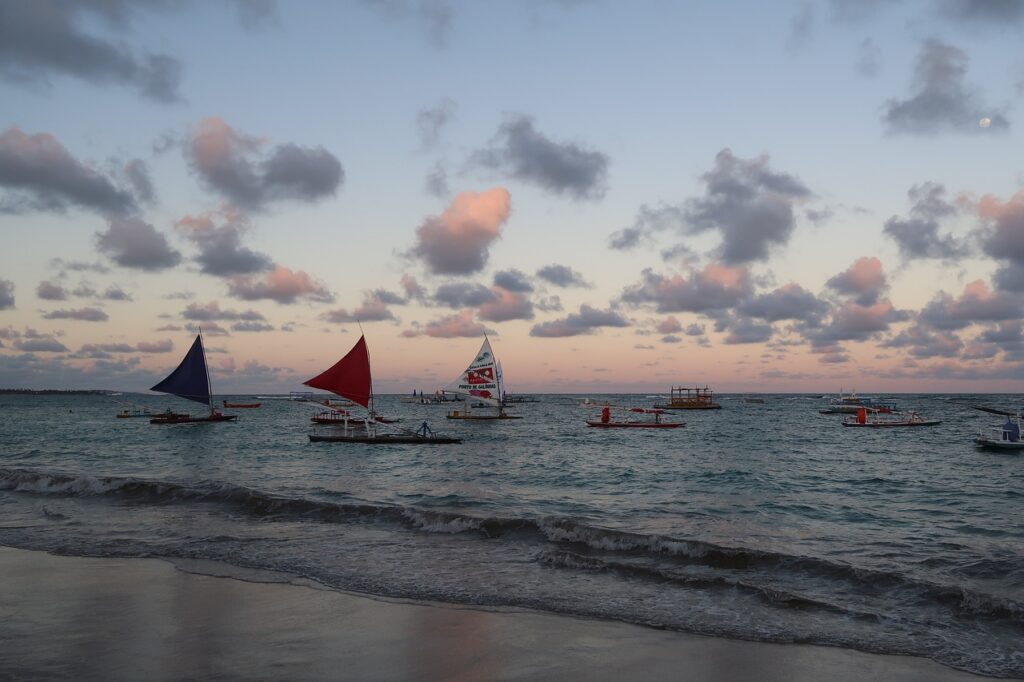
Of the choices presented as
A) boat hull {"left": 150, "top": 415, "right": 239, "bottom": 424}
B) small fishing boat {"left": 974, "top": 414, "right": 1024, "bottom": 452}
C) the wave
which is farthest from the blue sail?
small fishing boat {"left": 974, "top": 414, "right": 1024, "bottom": 452}

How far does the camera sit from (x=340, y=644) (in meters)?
9.32

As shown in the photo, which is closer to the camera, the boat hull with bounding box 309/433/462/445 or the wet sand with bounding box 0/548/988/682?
the wet sand with bounding box 0/548/988/682

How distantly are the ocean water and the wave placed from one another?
0.06 m

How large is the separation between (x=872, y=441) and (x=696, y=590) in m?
51.2

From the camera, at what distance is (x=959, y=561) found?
15383 mm

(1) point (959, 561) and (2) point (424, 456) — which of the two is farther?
(2) point (424, 456)

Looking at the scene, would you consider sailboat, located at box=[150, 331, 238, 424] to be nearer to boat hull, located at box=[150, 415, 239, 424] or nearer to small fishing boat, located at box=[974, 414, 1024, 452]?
boat hull, located at box=[150, 415, 239, 424]

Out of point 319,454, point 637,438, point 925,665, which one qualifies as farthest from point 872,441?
point 925,665

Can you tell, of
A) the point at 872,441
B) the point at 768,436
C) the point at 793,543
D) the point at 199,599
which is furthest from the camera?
the point at 768,436

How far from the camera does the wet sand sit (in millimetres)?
8375

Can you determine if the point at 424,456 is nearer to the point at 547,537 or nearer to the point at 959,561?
the point at 547,537

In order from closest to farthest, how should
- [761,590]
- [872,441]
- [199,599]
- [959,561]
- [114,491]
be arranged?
[199,599], [761,590], [959,561], [114,491], [872,441]

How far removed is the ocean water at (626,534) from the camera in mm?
11523

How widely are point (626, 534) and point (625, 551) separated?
1.09 metres
